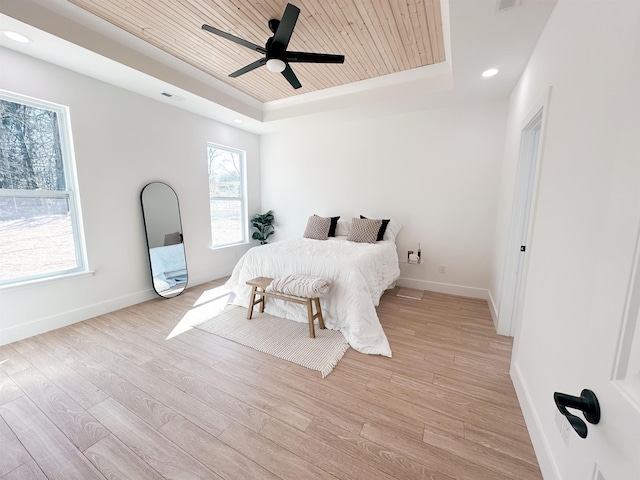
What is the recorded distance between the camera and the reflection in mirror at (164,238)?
336 centimetres

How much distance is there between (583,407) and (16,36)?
389 centimetres

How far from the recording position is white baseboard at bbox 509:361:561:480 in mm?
1199

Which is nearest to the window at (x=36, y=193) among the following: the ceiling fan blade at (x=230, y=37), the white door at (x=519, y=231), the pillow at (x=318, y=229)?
the ceiling fan blade at (x=230, y=37)

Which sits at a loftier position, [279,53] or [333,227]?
[279,53]

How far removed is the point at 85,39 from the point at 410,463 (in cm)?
392

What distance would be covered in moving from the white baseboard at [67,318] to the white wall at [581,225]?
3.89 meters

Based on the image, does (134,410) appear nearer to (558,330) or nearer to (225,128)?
(558,330)

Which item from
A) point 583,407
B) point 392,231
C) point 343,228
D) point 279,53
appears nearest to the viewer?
point 583,407

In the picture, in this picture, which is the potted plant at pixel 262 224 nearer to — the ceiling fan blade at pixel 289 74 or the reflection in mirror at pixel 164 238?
the reflection in mirror at pixel 164 238

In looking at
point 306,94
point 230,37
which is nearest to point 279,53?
point 230,37

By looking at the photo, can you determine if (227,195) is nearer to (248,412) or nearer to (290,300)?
(290,300)

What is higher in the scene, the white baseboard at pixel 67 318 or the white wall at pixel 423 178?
the white wall at pixel 423 178

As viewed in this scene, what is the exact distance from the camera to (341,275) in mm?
2561

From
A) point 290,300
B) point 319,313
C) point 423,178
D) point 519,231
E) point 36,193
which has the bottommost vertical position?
point 319,313
